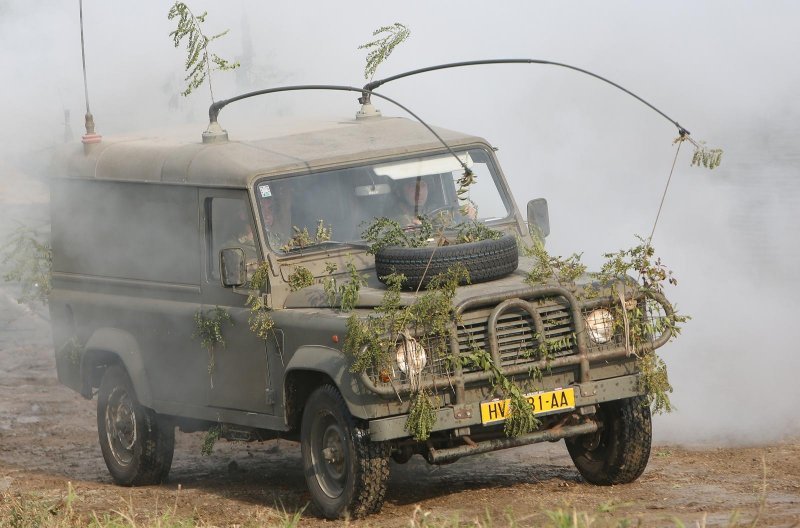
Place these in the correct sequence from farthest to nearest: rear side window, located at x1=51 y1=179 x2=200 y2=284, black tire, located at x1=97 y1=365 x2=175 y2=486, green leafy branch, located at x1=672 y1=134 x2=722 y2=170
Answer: black tire, located at x1=97 y1=365 x2=175 y2=486 → rear side window, located at x1=51 y1=179 x2=200 y2=284 → green leafy branch, located at x1=672 y1=134 x2=722 y2=170

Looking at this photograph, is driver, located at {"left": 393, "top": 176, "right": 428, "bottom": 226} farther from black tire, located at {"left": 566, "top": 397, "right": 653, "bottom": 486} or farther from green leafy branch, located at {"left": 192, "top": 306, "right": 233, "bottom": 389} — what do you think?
black tire, located at {"left": 566, "top": 397, "right": 653, "bottom": 486}

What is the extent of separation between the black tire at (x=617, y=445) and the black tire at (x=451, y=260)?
1.04 m

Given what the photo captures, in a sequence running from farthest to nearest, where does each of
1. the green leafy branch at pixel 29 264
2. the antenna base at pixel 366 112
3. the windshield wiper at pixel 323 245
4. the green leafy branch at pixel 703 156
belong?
the green leafy branch at pixel 29 264 < the antenna base at pixel 366 112 < the windshield wiper at pixel 323 245 < the green leafy branch at pixel 703 156

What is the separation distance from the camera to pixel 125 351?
989 cm

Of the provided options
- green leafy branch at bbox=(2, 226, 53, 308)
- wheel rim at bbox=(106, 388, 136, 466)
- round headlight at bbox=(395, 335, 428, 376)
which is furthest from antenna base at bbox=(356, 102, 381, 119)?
green leafy branch at bbox=(2, 226, 53, 308)

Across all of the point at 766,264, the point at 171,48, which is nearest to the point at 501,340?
the point at 766,264

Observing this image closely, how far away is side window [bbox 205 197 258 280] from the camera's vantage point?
8.78 m

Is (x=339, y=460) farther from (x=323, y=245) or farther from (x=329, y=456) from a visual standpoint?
(x=323, y=245)

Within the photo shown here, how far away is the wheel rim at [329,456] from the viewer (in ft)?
26.5

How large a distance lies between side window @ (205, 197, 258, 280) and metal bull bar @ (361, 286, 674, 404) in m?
1.53

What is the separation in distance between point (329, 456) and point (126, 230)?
2645mm

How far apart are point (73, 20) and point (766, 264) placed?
1075 centimetres

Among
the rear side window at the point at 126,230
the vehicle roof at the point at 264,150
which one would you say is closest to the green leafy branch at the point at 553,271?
the vehicle roof at the point at 264,150

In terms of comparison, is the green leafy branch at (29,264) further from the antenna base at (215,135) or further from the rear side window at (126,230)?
the antenna base at (215,135)
